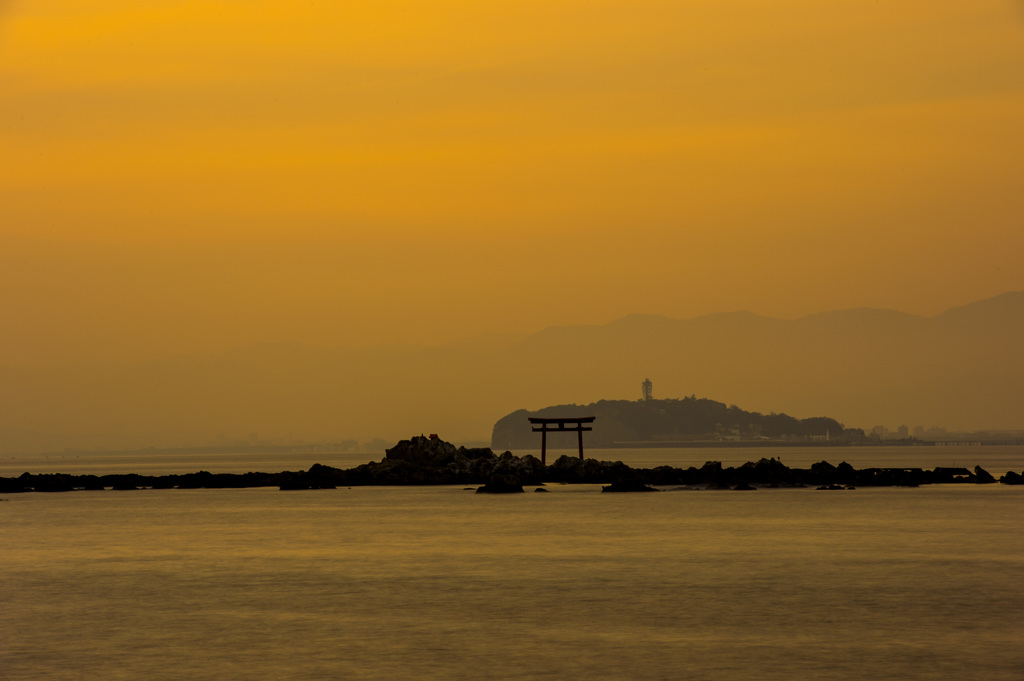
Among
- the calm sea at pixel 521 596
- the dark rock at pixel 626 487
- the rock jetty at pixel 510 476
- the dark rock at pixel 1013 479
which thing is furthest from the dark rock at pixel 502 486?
the dark rock at pixel 1013 479

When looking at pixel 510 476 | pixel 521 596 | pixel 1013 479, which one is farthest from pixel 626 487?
pixel 521 596

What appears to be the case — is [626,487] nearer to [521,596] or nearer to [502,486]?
[502,486]

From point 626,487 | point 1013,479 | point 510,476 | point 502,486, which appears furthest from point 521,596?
point 1013,479

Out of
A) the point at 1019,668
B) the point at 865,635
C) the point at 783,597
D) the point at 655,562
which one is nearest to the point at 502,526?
the point at 655,562

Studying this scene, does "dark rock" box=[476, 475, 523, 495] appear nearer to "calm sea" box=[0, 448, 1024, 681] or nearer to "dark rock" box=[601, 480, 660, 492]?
"dark rock" box=[601, 480, 660, 492]

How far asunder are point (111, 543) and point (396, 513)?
20.4 meters

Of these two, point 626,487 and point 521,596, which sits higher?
point 626,487

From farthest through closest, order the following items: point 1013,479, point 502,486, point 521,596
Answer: point 1013,479 < point 502,486 < point 521,596

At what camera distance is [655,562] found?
4388cm

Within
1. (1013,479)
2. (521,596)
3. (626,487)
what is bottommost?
(521,596)

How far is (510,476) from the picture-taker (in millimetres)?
93500

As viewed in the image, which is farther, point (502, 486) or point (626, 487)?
point (502, 486)

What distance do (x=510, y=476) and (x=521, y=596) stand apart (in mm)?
57927

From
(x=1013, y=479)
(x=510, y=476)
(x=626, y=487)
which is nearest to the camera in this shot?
(x=626, y=487)
